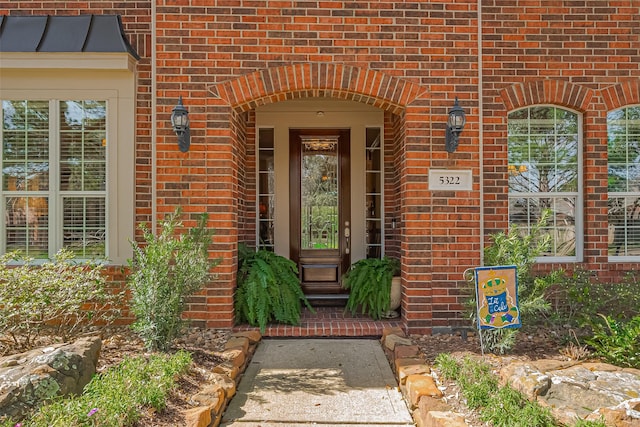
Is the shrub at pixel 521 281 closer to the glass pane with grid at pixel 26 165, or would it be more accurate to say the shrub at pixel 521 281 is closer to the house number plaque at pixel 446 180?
the house number plaque at pixel 446 180

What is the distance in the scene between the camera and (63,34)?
470cm

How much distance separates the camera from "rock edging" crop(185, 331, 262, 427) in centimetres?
286

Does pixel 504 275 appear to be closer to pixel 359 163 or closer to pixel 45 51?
pixel 359 163

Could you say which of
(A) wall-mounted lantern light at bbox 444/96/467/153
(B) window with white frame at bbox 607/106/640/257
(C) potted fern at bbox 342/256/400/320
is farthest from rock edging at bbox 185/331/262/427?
(B) window with white frame at bbox 607/106/640/257

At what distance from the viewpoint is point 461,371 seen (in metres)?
3.42

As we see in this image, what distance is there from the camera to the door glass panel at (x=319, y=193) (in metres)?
6.33

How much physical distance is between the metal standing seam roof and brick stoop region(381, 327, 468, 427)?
13.4 feet

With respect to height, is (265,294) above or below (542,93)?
below

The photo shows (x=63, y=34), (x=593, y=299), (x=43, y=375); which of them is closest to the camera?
(x=43, y=375)

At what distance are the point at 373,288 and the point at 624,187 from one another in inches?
129

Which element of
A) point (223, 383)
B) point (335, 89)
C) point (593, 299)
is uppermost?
point (335, 89)

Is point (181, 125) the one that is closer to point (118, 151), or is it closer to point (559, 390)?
point (118, 151)

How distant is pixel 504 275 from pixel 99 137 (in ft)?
14.7

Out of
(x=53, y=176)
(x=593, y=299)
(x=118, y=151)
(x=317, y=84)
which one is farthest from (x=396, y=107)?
(x=53, y=176)
